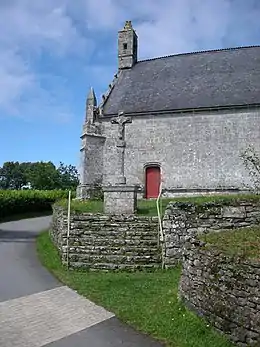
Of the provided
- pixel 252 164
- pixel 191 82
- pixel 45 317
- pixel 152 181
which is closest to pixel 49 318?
pixel 45 317

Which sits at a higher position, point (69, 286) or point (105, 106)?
point (105, 106)

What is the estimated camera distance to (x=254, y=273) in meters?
5.93

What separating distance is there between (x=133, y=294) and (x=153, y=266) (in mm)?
2809

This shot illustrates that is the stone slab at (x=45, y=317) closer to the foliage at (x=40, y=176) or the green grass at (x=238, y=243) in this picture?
the green grass at (x=238, y=243)

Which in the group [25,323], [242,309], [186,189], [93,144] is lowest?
[25,323]

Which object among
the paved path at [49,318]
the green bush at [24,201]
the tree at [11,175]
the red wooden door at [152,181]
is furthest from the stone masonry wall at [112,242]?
the tree at [11,175]

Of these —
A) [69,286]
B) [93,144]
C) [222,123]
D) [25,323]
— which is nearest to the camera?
[25,323]

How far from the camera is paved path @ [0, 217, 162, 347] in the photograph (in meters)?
6.58

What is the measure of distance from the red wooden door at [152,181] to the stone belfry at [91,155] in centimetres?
340

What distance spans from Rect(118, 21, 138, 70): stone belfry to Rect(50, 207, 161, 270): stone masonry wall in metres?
21.3

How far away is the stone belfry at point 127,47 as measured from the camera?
32000 millimetres

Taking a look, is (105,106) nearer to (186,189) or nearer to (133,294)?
(186,189)

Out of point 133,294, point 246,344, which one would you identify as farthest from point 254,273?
point 133,294

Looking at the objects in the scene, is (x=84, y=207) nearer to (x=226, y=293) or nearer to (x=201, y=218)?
(x=201, y=218)
